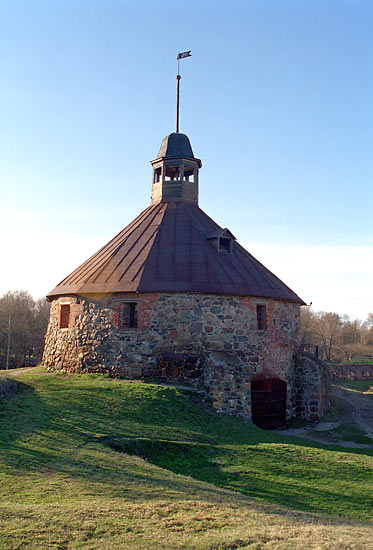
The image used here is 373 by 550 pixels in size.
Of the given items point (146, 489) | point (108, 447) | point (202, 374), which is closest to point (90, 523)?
point (146, 489)

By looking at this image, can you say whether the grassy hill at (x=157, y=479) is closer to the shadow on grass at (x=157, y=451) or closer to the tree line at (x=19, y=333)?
the shadow on grass at (x=157, y=451)

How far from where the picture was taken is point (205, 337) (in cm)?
1659

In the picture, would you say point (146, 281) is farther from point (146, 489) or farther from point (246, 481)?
point (146, 489)

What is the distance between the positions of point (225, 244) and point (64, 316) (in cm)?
720

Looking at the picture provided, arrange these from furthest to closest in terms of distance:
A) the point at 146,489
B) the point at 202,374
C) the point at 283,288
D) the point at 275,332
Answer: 1. the point at 283,288
2. the point at 275,332
3. the point at 202,374
4. the point at 146,489

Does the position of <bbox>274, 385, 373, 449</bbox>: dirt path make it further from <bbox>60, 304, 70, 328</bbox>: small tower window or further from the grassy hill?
<bbox>60, 304, 70, 328</bbox>: small tower window

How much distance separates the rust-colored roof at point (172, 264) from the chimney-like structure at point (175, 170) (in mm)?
693

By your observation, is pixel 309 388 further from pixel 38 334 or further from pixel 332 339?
pixel 332 339

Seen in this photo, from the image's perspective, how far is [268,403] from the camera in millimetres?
17594

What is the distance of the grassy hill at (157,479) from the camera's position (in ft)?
18.6

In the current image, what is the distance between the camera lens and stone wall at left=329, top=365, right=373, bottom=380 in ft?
108

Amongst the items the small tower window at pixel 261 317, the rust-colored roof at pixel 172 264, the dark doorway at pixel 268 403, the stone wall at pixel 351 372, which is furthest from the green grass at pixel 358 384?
the small tower window at pixel 261 317

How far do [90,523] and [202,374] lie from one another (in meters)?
10.4

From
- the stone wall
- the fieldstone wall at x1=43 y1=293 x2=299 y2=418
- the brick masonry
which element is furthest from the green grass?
the fieldstone wall at x1=43 y1=293 x2=299 y2=418
